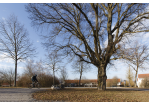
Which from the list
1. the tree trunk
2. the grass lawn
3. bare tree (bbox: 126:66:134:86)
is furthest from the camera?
bare tree (bbox: 126:66:134:86)

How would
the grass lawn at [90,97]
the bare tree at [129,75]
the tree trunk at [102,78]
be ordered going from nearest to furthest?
the grass lawn at [90,97]
the tree trunk at [102,78]
the bare tree at [129,75]

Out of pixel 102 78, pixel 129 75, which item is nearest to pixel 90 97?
pixel 102 78

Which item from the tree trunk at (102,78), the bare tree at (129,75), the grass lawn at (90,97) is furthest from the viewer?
the bare tree at (129,75)

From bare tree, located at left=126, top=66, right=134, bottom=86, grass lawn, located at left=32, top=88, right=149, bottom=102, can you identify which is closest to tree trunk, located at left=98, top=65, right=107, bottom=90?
grass lawn, located at left=32, top=88, right=149, bottom=102

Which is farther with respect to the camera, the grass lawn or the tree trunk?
the tree trunk

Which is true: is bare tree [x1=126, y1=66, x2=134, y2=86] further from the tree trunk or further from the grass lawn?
the grass lawn

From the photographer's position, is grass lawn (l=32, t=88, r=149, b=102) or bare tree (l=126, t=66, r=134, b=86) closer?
grass lawn (l=32, t=88, r=149, b=102)

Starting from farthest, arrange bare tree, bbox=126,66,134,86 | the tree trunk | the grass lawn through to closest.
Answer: bare tree, bbox=126,66,134,86 < the tree trunk < the grass lawn

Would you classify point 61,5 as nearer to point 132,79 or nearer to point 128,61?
point 128,61

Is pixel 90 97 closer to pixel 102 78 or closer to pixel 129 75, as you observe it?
pixel 102 78

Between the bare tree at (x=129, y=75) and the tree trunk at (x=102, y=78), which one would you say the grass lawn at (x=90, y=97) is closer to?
the tree trunk at (x=102, y=78)

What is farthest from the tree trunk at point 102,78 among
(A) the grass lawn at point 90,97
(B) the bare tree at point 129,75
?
(B) the bare tree at point 129,75

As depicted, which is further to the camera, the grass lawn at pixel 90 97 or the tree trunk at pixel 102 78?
the tree trunk at pixel 102 78

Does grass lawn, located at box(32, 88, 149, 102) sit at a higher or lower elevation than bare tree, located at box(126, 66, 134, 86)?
higher
